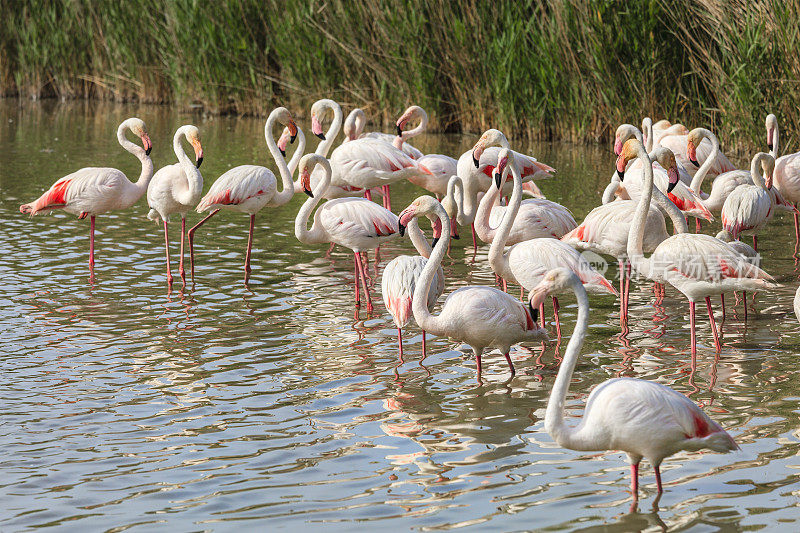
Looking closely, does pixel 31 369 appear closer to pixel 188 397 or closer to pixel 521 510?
pixel 188 397

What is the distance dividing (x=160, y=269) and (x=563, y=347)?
3.66 meters

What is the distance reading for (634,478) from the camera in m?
4.16

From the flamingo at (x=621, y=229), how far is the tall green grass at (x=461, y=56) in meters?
4.70

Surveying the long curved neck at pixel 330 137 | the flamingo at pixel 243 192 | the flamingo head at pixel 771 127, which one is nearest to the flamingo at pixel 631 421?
the flamingo at pixel 243 192

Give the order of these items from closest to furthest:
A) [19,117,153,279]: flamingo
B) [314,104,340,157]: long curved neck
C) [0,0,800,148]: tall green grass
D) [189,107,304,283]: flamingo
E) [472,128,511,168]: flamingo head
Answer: [472,128,511,168]: flamingo head < [189,107,304,283]: flamingo < [19,117,153,279]: flamingo < [314,104,340,157]: long curved neck < [0,0,800,148]: tall green grass


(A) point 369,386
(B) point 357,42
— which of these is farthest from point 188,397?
(B) point 357,42

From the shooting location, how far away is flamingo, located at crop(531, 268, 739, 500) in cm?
401

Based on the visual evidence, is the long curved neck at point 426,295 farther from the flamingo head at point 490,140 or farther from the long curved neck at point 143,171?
the long curved neck at point 143,171

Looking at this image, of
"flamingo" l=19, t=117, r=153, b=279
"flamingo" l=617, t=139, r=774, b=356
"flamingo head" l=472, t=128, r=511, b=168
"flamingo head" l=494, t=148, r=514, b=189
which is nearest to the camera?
"flamingo" l=617, t=139, r=774, b=356

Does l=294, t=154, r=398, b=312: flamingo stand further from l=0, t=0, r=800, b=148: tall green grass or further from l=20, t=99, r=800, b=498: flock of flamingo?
l=0, t=0, r=800, b=148: tall green grass

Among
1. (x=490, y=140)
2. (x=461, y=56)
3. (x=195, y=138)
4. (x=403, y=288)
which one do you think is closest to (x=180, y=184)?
(x=195, y=138)

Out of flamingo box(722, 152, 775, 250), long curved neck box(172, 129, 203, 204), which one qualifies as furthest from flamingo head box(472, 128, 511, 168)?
long curved neck box(172, 129, 203, 204)

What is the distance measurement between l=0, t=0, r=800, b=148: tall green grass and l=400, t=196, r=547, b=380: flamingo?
6.53m

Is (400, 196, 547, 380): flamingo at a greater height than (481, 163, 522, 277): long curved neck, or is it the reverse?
(481, 163, 522, 277): long curved neck
